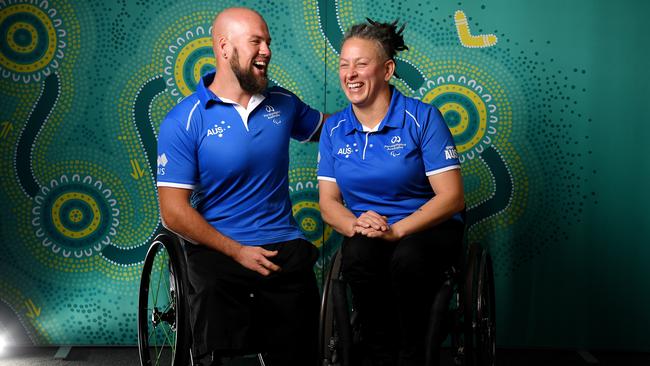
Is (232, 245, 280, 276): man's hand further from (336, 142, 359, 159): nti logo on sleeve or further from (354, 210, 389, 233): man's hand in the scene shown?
(336, 142, 359, 159): nti logo on sleeve

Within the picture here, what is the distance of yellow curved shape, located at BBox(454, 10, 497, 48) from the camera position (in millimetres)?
3314

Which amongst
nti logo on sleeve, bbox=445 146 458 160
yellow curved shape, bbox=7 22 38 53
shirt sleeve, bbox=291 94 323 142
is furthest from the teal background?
nti logo on sleeve, bbox=445 146 458 160

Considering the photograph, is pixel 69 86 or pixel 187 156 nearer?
pixel 187 156

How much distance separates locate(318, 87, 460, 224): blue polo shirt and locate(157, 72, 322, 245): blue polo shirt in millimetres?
227

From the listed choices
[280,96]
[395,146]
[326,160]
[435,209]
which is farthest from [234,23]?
[435,209]

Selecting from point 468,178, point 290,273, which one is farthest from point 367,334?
point 468,178

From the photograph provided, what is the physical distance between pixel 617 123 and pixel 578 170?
0.87ft

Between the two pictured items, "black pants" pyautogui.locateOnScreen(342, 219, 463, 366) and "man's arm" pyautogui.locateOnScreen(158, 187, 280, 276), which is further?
"man's arm" pyautogui.locateOnScreen(158, 187, 280, 276)

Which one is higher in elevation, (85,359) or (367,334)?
(367,334)

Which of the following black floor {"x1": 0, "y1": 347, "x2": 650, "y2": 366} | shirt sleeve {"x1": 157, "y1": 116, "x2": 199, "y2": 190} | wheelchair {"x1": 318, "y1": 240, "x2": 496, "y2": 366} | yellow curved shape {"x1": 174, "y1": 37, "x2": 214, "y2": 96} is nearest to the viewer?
wheelchair {"x1": 318, "y1": 240, "x2": 496, "y2": 366}

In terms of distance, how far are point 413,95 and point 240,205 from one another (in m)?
1.17

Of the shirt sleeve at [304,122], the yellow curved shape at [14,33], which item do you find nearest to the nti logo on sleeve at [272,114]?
the shirt sleeve at [304,122]

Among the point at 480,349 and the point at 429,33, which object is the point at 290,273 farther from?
the point at 429,33

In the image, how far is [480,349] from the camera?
2.51m
